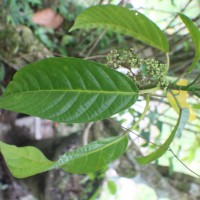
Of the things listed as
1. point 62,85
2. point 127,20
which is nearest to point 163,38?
point 127,20

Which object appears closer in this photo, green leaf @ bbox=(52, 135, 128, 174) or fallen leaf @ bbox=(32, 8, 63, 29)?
green leaf @ bbox=(52, 135, 128, 174)

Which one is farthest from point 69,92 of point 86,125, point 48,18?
point 48,18

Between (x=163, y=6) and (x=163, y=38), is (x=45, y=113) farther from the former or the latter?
A: (x=163, y=6)

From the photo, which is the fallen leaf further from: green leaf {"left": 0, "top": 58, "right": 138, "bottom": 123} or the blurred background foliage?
green leaf {"left": 0, "top": 58, "right": 138, "bottom": 123}

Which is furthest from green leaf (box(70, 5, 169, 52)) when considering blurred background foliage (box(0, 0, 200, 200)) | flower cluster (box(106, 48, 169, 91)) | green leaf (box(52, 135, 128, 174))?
blurred background foliage (box(0, 0, 200, 200))

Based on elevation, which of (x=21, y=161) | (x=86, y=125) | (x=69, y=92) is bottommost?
(x=86, y=125)

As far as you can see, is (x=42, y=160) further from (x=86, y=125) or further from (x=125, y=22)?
(x=86, y=125)
